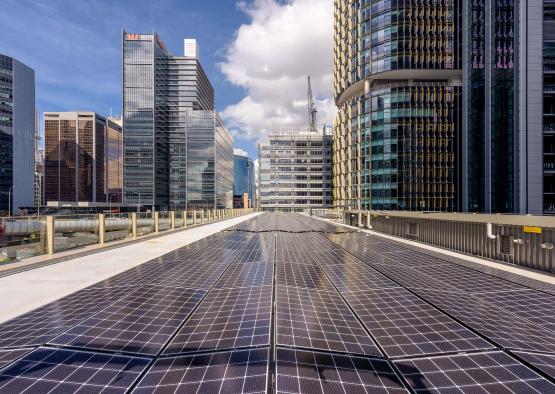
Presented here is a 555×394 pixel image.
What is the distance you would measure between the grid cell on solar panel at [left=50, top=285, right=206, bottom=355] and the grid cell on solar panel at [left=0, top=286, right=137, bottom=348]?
27 cm

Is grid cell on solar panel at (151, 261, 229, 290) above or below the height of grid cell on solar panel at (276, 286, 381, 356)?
below

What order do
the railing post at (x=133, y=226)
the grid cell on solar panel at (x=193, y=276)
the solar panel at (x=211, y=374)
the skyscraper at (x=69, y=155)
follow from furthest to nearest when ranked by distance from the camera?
1. the skyscraper at (x=69, y=155)
2. the railing post at (x=133, y=226)
3. the grid cell on solar panel at (x=193, y=276)
4. the solar panel at (x=211, y=374)

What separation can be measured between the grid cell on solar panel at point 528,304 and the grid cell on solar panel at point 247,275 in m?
6.06

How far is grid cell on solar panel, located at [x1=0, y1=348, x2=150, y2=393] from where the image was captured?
3244 millimetres

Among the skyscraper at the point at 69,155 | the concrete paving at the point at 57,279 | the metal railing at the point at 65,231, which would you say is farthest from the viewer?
the skyscraper at the point at 69,155

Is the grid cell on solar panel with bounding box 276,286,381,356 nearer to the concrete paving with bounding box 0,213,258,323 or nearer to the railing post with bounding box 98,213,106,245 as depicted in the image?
the concrete paving with bounding box 0,213,258,323

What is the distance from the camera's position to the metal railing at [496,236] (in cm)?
923

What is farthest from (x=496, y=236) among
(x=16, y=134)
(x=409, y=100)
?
(x=16, y=134)

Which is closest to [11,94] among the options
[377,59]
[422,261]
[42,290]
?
[377,59]

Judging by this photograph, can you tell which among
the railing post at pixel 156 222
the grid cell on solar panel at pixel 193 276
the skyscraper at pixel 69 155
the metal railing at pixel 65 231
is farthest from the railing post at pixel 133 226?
the skyscraper at pixel 69 155

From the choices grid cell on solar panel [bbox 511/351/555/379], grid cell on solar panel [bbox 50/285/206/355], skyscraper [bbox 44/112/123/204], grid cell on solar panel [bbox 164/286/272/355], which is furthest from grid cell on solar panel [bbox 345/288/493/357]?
skyscraper [bbox 44/112/123/204]

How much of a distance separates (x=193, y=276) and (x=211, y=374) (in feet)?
17.2

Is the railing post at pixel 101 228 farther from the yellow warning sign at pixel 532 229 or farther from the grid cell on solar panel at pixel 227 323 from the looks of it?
the yellow warning sign at pixel 532 229

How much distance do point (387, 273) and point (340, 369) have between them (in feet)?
19.8
